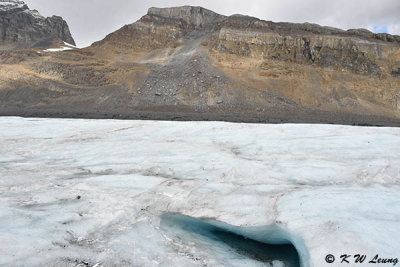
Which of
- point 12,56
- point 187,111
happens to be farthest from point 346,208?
point 12,56

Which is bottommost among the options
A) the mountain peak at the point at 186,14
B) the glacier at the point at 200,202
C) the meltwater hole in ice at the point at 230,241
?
the meltwater hole in ice at the point at 230,241

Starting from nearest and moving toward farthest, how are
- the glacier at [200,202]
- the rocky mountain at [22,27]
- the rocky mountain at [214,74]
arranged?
the glacier at [200,202] → the rocky mountain at [214,74] → the rocky mountain at [22,27]

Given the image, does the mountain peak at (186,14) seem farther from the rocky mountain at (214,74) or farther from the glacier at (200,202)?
the glacier at (200,202)

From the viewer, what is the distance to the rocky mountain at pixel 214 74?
33.0 meters

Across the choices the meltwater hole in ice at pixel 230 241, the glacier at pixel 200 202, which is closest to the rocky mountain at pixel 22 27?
the glacier at pixel 200 202

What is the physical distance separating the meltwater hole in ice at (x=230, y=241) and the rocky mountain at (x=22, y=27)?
75.5 metres

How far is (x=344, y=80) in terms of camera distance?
40844 mm

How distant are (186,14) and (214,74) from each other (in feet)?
64.8

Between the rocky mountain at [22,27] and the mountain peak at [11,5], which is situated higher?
the mountain peak at [11,5]

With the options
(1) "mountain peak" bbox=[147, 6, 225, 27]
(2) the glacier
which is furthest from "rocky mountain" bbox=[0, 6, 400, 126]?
(2) the glacier

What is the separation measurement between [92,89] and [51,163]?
32.7 metres

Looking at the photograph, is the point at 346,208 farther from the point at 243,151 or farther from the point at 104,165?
the point at 104,165

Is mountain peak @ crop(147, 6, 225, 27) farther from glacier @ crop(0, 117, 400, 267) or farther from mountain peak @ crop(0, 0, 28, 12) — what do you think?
glacier @ crop(0, 117, 400, 267)

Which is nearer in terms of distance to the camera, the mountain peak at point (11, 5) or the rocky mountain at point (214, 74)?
the rocky mountain at point (214, 74)
